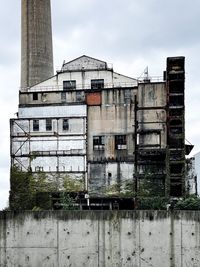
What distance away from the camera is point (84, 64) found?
163 ft

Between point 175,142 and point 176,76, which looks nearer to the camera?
point 175,142

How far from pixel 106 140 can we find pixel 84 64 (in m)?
9.77

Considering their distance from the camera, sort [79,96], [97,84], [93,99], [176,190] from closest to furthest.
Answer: [176,190] → [93,99] → [79,96] → [97,84]

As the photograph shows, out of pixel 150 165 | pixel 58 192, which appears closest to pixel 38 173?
pixel 58 192

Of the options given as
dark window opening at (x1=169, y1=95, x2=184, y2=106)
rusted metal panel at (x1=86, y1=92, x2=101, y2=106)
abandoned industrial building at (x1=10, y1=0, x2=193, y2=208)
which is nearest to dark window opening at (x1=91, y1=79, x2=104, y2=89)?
abandoned industrial building at (x1=10, y1=0, x2=193, y2=208)

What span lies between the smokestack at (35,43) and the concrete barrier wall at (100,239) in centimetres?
2988

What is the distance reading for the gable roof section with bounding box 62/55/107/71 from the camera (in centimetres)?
4928

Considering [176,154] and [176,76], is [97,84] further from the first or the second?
[176,154]

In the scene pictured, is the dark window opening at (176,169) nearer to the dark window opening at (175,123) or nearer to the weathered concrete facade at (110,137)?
the weathered concrete facade at (110,137)

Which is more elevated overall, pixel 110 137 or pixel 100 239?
pixel 110 137

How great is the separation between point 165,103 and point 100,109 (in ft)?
20.7

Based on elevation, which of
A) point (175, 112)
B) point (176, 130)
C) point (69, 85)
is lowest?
point (176, 130)

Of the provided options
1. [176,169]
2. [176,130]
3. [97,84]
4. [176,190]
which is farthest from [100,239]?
[97,84]

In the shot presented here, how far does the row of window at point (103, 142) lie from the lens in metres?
44.4
